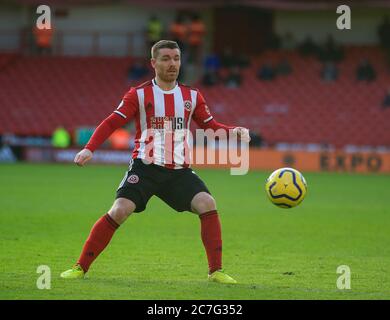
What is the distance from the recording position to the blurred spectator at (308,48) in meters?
32.6

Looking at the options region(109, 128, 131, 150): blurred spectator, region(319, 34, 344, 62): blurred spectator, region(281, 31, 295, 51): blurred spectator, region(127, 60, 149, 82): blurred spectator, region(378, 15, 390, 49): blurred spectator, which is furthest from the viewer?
region(281, 31, 295, 51): blurred spectator

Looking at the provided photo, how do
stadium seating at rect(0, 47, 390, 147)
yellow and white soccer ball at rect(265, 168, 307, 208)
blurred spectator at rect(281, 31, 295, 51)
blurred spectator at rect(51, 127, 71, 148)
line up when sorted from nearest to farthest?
yellow and white soccer ball at rect(265, 168, 307, 208)
blurred spectator at rect(51, 127, 71, 148)
stadium seating at rect(0, 47, 390, 147)
blurred spectator at rect(281, 31, 295, 51)

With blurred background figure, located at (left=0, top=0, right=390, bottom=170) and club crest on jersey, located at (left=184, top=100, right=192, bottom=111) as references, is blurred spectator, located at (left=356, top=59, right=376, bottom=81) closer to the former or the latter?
blurred background figure, located at (left=0, top=0, right=390, bottom=170)

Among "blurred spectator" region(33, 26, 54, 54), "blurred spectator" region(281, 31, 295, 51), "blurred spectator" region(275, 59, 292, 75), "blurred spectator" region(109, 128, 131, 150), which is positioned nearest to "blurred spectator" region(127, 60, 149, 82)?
"blurred spectator" region(33, 26, 54, 54)

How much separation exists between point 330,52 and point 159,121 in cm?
2495

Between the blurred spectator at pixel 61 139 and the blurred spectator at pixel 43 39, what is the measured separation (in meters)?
6.05

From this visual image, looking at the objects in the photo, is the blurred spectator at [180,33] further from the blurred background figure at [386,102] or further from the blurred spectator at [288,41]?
the blurred background figure at [386,102]

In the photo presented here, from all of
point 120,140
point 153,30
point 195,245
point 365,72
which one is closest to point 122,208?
point 195,245

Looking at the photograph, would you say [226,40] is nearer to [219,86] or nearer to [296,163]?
[219,86]

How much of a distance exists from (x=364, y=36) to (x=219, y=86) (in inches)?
221

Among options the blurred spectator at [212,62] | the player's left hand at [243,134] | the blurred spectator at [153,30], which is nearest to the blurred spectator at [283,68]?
the blurred spectator at [212,62]

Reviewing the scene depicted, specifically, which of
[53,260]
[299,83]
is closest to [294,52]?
[299,83]

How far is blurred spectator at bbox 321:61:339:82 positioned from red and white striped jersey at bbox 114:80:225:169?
24.7 m

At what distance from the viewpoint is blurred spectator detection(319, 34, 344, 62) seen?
3206cm
